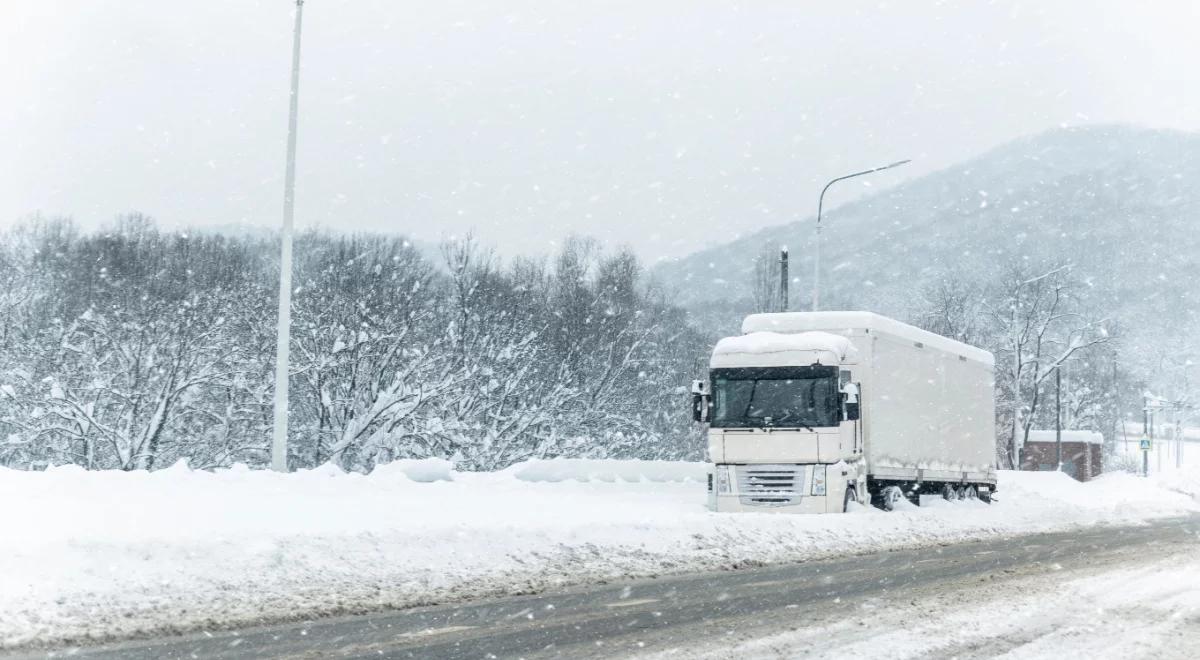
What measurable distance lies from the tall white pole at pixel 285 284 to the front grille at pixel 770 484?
7.97 meters

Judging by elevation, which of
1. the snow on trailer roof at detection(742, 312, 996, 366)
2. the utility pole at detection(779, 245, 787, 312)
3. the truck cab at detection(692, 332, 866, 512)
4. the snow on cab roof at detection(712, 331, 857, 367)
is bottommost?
the truck cab at detection(692, 332, 866, 512)

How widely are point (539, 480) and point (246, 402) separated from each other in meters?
19.8

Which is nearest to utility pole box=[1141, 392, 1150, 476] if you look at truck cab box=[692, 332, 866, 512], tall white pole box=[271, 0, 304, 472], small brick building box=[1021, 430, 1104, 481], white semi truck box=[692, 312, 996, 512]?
small brick building box=[1021, 430, 1104, 481]

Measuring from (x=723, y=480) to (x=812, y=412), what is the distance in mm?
2059

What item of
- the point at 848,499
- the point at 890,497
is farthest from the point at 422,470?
the point at 890,497

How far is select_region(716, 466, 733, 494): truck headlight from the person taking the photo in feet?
75.3

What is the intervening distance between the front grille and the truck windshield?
31.0 inches

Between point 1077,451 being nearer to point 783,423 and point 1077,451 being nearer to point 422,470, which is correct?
point 783,423

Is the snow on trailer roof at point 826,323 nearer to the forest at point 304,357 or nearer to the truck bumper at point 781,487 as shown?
the truck bumper at point 781,487

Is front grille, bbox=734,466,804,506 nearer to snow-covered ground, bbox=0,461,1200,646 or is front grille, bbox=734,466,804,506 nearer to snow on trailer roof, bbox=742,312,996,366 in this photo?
snow-covered ground, bbox=0,461,1200,646

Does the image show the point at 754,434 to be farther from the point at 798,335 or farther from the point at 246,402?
the point at 246,402

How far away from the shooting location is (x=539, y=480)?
28.6 meters

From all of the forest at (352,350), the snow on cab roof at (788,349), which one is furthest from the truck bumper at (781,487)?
the forest at (352,350)

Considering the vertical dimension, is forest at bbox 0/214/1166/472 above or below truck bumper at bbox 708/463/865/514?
above
